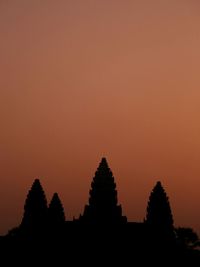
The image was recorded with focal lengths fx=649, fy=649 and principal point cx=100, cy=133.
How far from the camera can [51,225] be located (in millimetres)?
64812

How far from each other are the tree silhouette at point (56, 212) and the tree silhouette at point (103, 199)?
242cm

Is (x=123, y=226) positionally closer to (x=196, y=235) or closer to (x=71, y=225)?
(x=71, y=225)

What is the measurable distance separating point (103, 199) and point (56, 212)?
5570 millimetres

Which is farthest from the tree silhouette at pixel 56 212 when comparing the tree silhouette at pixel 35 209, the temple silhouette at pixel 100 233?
the tree silhouette at pixel 35 209

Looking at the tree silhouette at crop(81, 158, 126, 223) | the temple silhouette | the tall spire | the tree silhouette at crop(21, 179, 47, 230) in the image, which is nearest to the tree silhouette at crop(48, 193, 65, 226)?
the temple silhouette

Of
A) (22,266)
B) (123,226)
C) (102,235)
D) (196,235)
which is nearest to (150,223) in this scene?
(123,226)

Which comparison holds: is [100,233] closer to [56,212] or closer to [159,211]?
[56,212]

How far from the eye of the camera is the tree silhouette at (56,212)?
65906 mm

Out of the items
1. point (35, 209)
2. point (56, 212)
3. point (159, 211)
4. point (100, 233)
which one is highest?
point (56, 212)

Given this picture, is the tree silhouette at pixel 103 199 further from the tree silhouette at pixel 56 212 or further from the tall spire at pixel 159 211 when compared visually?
the tall spire at pixel 159 211

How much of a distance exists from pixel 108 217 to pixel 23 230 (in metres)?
9.31

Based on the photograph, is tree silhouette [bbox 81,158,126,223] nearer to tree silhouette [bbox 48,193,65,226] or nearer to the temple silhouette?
the temple silhouette

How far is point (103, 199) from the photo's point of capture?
69750 mm

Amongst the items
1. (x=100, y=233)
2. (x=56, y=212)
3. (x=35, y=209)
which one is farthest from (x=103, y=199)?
(x=100, y=233)
